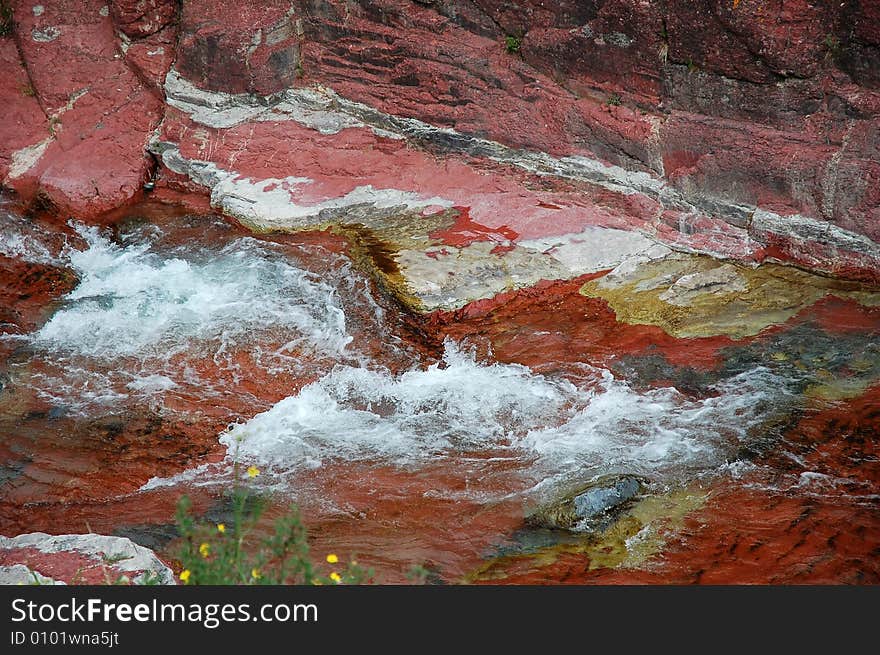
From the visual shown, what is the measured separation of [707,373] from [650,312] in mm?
680

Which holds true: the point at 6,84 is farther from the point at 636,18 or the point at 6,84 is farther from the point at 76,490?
the point at 636,18

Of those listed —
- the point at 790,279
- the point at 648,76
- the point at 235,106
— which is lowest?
the point at 790,279

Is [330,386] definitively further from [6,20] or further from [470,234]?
[6,20]

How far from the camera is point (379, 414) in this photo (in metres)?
6.47

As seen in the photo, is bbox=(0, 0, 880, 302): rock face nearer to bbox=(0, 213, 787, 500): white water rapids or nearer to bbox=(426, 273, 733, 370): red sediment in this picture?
bbox=(426, 273, 733, 370): red sediment

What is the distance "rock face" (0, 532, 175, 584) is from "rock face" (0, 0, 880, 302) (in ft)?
10.1

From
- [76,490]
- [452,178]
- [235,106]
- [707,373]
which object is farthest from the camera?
[235,106]

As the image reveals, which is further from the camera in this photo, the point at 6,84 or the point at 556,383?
the point at 6,84

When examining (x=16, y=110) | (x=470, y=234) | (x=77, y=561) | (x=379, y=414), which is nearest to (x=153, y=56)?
(x=16, y=110)

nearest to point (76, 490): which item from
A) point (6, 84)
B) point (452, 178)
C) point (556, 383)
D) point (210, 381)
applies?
point (210, 381)

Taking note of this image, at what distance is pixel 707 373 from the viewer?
21.6 ft

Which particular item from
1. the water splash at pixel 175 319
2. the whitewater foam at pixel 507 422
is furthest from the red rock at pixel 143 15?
the whitewater foam at pixel 507 422

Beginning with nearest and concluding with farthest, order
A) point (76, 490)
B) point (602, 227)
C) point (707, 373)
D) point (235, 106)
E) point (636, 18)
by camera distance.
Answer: point (76, 490), point (707, 373), point (636, 18), point (602, 227), point (235, 106)

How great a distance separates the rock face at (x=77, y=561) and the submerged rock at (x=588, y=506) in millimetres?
2216
